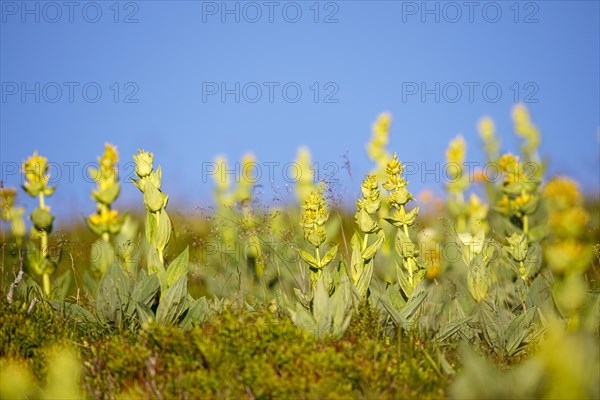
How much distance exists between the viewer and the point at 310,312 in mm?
4000

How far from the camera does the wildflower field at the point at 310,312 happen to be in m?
2.95

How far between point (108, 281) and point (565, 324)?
249 centimetres

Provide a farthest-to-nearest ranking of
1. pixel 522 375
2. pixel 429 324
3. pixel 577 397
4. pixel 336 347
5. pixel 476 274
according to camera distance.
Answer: pixel 476 274
pixel 429 324
pixel 336 347
pixel 522 375
pixel 577 397

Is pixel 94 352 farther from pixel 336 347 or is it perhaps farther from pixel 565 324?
pixel 565 324

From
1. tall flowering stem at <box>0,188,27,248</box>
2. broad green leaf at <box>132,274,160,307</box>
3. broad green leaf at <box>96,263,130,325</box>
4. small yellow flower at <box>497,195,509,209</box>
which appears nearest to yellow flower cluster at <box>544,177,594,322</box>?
small yellow flower at <box>497,195,509,209</box>

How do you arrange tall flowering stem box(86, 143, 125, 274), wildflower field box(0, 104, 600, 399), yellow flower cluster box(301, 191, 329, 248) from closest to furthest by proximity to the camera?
wildflower field box(0, 104, 600, 399) → yellow flower cluster box(301, 191, 329, 248) → tall flowering stem box(86, 143, 125, 274)

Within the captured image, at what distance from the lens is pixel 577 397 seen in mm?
1886

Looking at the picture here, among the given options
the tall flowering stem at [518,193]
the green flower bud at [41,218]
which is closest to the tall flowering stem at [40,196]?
the green flower bud at [41,218]

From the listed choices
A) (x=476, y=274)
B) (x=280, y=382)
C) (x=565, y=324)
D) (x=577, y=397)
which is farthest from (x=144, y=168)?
(x=577, y=397)

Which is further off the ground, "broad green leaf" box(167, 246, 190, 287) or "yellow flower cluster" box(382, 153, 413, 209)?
"yellow flower cluster" box(382, 153, 413, 209)

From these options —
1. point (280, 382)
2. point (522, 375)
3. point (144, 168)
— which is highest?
point (144, 168)

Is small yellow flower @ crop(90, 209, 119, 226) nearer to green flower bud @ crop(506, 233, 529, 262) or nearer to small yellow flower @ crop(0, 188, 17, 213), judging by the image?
small yellow flower @ crop(0, 188, 17, 213)

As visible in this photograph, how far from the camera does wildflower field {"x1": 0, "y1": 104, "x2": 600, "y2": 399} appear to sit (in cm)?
295

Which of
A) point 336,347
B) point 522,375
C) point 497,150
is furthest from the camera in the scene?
point 497,150
